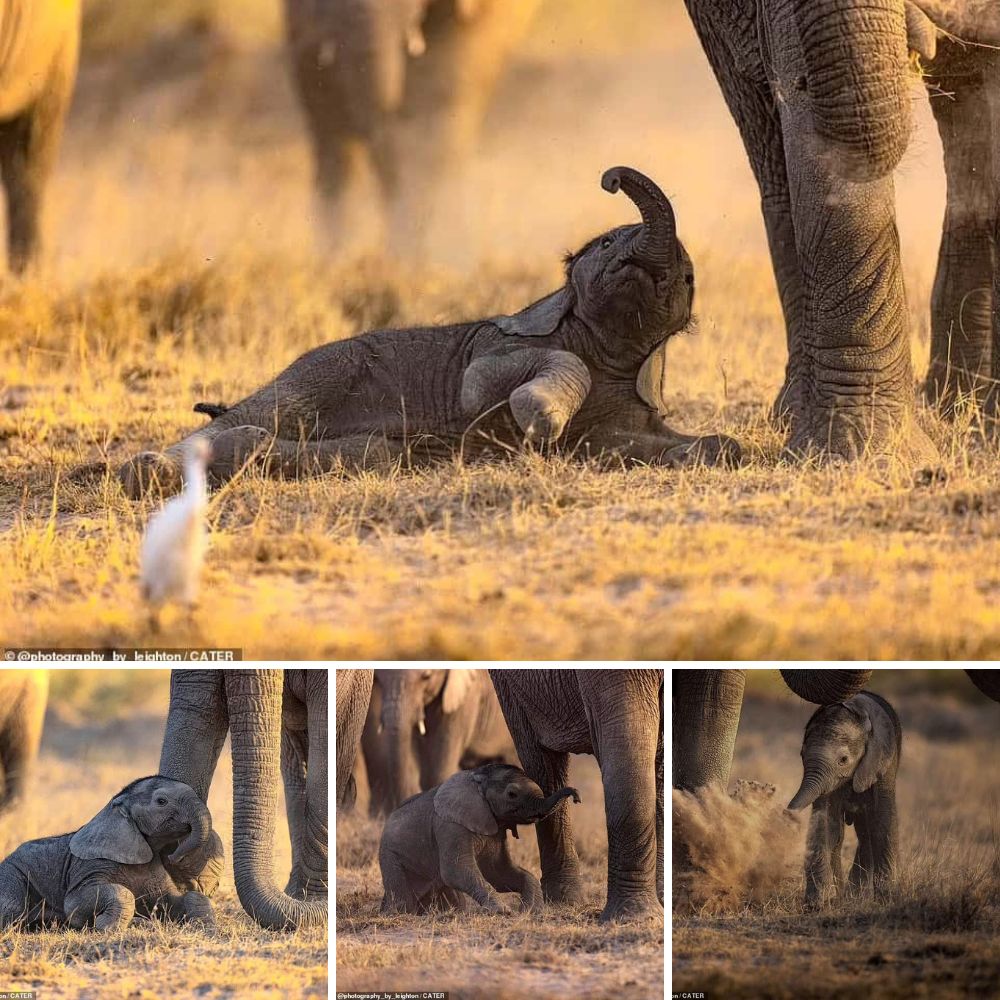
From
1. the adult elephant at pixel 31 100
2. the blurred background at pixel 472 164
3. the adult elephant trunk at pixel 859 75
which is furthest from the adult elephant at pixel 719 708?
the adult elephant at pixel 31 100

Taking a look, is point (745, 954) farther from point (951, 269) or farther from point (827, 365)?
point (951, 269)

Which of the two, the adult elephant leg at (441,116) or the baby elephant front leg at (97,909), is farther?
the adult elephant leg at (441,116)

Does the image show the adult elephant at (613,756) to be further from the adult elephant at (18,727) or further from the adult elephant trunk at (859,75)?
the adult elephant trunk at (859,75)

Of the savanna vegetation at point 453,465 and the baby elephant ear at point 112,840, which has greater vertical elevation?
the savanna vegetation at point 453,465

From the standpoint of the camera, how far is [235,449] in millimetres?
6203

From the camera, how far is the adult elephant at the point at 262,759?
5.38 metres

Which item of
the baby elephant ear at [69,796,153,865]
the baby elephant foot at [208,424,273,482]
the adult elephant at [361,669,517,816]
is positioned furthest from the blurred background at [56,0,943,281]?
the baby elephant ear at [69,796,153,865]

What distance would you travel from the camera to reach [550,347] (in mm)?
6391

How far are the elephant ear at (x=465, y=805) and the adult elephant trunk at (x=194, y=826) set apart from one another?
0.60 metres

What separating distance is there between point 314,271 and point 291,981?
5.56 metres

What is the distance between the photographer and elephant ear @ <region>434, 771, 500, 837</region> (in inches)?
217

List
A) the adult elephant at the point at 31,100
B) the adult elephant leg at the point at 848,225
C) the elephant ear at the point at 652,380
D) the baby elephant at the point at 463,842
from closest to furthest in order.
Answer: the baby elephant at the point at 463,842, the adult elephant leg at the point at 848,225, the elephant ear at the point at 652,380, the adult elephant at the point at 31,100

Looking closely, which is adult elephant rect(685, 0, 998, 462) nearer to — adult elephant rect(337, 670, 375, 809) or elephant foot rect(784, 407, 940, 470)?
elephant foot rect(784, 407, 940, 470)

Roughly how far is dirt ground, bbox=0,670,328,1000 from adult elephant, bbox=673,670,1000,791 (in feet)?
3.34
